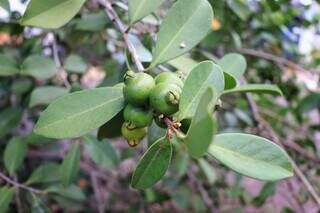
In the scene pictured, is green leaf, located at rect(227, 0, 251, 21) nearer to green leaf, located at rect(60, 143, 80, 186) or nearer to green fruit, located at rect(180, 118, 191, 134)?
green leaf, located at rect(60, 143, 80, 186)

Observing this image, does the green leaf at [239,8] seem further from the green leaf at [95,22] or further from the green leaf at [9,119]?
the green leaf at [9,119]

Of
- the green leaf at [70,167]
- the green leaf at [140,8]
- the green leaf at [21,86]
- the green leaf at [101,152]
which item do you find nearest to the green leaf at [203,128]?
the green leaf at [140,8]

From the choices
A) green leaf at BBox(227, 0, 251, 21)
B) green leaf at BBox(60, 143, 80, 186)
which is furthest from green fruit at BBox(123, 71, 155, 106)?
green leaf at BBox(227, 0, 251, 21)

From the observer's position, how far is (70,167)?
113 centimetres

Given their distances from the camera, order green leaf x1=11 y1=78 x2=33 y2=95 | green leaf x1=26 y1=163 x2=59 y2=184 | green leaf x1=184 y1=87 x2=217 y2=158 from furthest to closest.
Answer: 1. green leaf x1=11 y1=78 x2=33 y2=95
2. green leaf x1=26 y1=163 x2=59 y2=184
3. green leaf x1=184 y1=87 x2=217 y2=158

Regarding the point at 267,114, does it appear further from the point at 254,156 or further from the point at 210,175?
the point at 254,156

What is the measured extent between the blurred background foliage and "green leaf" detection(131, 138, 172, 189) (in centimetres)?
15

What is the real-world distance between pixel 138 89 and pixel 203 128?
160 mm

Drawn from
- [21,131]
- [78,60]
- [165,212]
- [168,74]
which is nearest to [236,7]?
[78,60]

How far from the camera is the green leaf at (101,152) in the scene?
125cm

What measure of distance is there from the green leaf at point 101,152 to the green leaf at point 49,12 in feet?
1.75

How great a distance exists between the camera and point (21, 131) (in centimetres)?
182

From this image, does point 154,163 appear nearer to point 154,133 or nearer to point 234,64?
point 154,133

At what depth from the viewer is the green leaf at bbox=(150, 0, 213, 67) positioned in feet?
2.47
